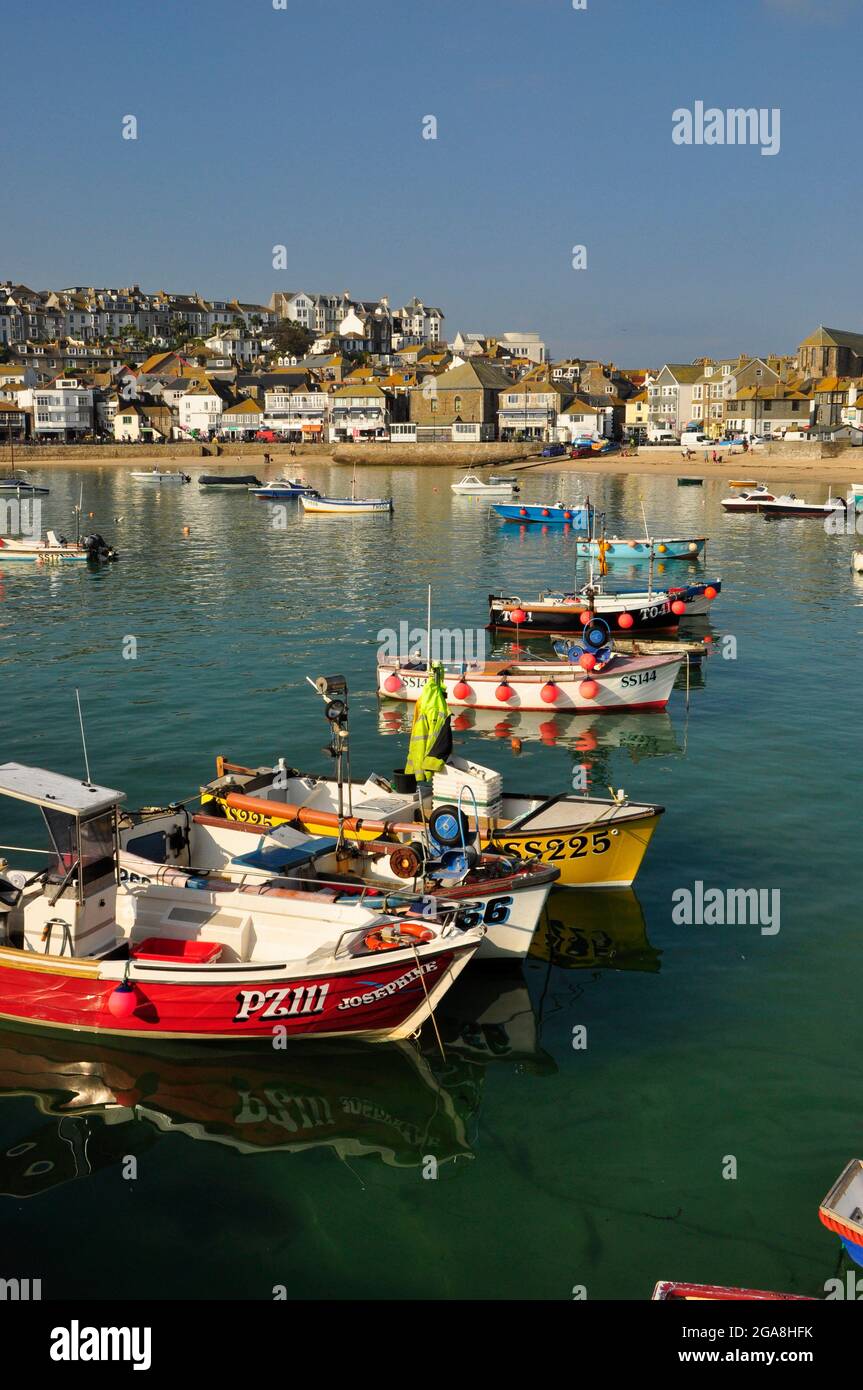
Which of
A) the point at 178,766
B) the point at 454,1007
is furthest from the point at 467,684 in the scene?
the point at 454,1007

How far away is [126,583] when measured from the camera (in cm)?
5191

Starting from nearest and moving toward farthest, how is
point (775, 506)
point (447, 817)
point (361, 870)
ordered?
point (447, 817)
point (361, 870)
point (775, 506)

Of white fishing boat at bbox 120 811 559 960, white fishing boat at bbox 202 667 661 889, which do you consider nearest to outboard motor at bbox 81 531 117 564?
white fishing boat at bbox 202 667 661 889

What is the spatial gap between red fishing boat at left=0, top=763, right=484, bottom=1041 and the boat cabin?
16 mm

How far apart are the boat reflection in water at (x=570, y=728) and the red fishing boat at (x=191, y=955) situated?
11.9 m

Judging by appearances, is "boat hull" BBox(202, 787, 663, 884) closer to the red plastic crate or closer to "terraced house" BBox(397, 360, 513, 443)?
the red plastic crate

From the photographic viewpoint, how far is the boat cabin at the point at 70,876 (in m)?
12.9

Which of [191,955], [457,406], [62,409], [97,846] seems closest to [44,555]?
[97,846]

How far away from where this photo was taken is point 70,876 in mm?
12969

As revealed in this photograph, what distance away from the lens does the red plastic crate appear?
13.3 m

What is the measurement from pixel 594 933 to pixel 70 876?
7196 mm

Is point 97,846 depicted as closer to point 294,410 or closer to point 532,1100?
point 532,1100

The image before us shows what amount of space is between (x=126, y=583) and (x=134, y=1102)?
42214 mm
